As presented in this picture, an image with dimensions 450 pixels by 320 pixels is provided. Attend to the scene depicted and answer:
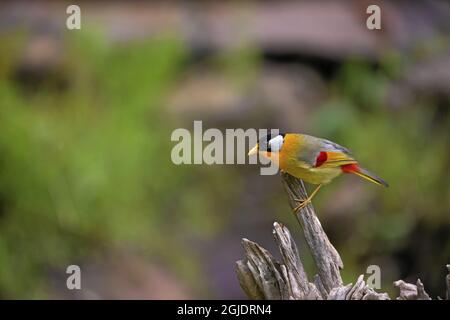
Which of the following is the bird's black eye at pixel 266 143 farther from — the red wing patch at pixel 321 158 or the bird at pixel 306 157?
the red wing patch at pixel 321 158

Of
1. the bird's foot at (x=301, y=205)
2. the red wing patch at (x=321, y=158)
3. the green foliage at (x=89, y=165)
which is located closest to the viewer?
the bird's foot at (x=301, y=205)

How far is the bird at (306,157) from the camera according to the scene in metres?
3.41

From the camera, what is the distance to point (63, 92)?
732cm

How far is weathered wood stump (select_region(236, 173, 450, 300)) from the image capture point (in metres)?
3.04

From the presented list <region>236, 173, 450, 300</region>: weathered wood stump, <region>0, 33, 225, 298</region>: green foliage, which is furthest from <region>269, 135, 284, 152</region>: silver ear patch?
<region>0, 33, 225, 298</region>: green foliage

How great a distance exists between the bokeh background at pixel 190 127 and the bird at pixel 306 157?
2765 mm

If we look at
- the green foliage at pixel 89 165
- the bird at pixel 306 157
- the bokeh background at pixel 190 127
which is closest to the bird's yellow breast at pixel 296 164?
the bird at pixel 306 157

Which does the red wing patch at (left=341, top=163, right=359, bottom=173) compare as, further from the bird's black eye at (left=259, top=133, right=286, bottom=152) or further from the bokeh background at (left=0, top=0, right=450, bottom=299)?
the bokeh background at (left=0, top=0, right=450, bottom=299)

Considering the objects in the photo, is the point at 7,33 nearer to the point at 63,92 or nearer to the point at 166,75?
the point at 63,92

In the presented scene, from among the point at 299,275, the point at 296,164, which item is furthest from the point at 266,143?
the point at 299,275

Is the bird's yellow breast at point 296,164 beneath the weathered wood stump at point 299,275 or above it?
above

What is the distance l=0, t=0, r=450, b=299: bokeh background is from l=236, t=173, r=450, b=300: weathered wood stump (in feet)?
9.55

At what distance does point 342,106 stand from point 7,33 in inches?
135
